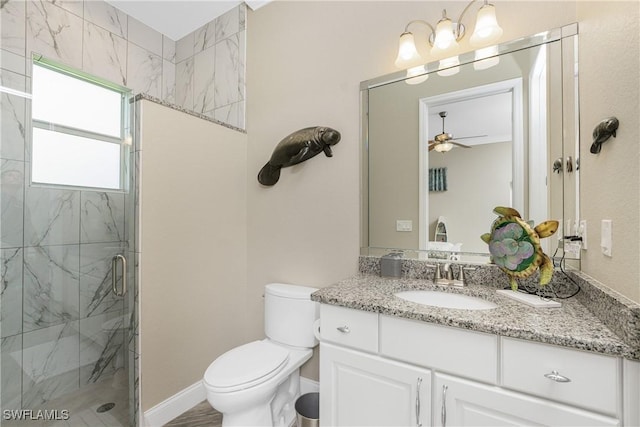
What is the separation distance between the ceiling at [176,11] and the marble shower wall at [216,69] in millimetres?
62

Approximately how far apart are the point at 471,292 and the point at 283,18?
213 centimetres

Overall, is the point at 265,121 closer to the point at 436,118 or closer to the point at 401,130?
the point at 401,130

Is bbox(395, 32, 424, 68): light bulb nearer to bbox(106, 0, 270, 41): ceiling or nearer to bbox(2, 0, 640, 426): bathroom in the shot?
bbox(2, 0, 640, 426): bathroom

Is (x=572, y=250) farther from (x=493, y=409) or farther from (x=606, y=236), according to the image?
(x=493, y=409)

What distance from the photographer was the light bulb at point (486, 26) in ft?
4.17

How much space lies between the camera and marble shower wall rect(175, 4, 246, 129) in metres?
2.24

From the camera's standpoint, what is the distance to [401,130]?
5.30 ft

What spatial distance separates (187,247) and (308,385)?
3.92ft

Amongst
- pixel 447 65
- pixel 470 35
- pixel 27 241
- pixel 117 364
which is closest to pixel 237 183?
pixel 27 241

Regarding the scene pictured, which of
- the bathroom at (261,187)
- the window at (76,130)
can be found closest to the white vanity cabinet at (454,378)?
the bathroom at (261,187)

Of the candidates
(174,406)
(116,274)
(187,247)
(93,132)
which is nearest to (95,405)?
(174,406)

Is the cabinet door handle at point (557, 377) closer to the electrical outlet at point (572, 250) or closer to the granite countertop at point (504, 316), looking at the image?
the granite countertop at point (504, 316)

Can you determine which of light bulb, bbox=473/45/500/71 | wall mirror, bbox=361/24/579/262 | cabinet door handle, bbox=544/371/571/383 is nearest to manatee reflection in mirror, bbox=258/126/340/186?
wall mirror, bbox=361/24/579/262

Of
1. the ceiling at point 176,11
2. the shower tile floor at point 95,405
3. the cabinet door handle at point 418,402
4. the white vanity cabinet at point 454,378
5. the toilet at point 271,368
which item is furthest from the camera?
the ceiling at point 176,11
